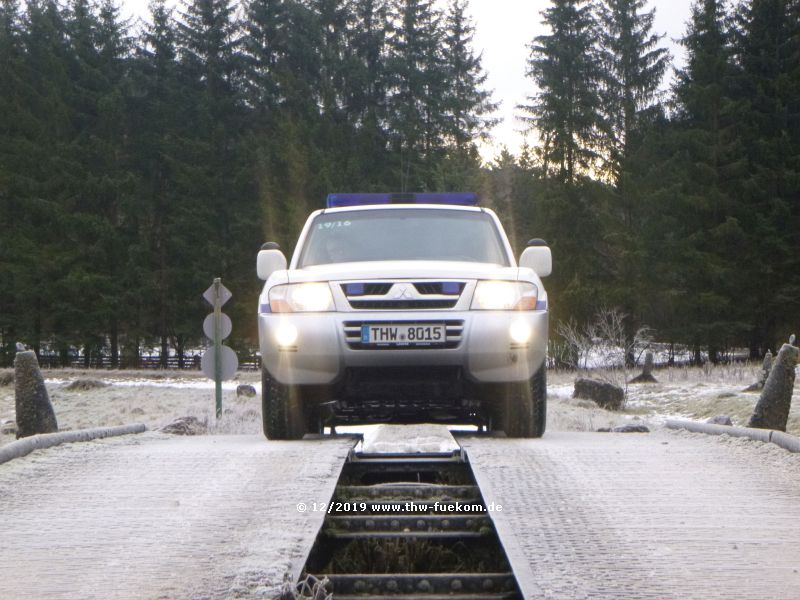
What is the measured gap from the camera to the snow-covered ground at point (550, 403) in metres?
20.2

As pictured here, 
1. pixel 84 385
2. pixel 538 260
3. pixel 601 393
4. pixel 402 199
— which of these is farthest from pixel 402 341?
pixel 84 385

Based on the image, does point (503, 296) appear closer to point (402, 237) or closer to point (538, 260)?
point (538, 260)

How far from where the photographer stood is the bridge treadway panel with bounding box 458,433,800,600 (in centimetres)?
412

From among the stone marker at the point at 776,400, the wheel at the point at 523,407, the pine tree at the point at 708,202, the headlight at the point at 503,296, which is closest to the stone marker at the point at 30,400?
the wheel at the point at 523,407

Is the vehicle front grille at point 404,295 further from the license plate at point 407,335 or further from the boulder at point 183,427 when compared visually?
the boulder at point 183,427

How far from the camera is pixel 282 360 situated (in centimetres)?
787

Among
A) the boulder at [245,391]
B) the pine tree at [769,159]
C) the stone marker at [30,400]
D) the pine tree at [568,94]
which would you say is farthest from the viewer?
the pine tree at [568,94]

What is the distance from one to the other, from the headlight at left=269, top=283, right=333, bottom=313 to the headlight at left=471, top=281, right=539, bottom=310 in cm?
109

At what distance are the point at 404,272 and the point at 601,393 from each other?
19904 mm

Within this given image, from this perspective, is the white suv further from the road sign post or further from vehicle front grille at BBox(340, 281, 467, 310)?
the road sign post

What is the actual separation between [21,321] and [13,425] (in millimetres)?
32803

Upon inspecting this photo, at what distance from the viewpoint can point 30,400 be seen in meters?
10.5

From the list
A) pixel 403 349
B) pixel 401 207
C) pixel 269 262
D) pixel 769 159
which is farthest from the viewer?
pixel 769 159

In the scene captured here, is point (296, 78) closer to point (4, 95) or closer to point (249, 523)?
point (4, 95)
